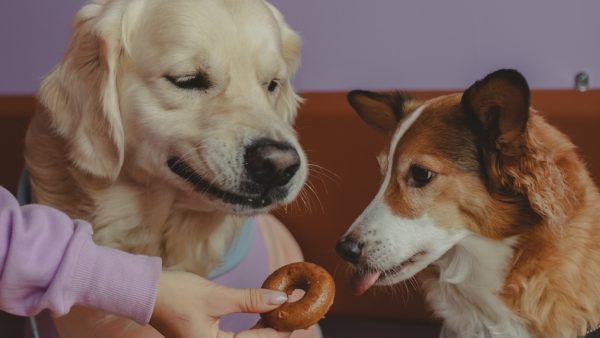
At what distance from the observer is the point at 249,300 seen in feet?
3.40

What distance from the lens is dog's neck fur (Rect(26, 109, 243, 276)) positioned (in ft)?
4.24

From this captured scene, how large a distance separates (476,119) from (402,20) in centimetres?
56

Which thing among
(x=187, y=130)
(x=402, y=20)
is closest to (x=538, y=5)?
(x=402, y=20)

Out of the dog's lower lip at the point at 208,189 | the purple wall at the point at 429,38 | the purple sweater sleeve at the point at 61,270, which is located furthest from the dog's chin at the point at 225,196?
the purple wall at the point at 429,38

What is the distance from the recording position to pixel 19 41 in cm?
203

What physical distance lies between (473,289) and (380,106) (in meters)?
0.46

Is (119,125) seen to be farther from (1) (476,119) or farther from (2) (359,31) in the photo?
(2) (359,31)

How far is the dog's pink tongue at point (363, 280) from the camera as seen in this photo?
4.31ft

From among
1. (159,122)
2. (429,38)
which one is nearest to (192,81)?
(159,122)

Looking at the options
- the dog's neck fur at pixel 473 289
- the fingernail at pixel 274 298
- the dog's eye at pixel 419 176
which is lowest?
the dog's neck fur at pixel 473 289

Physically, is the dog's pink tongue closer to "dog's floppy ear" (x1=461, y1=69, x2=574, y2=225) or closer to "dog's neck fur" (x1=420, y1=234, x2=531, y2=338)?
"dog's neck fur" (x1=420, y1=234, x2=531, y2=338)

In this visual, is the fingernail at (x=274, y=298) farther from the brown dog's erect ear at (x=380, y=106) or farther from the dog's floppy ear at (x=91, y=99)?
the brown dog's erect ear at (x=380, y=106)

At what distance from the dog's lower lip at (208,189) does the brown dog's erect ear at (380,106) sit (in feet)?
1.34

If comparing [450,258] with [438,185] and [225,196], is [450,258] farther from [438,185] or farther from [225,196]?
[225,196]
